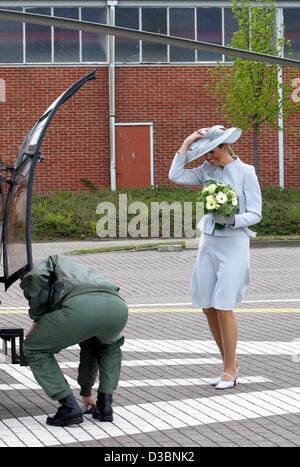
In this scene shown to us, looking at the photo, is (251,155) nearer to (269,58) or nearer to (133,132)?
(133,132)

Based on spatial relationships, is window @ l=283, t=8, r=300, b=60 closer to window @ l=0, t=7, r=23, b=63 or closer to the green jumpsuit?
window @ l=0, t=7, r=23, b=63

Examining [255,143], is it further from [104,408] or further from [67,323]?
[67,323]

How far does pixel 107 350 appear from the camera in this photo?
26.6 ft

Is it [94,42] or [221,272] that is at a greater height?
[94,42]

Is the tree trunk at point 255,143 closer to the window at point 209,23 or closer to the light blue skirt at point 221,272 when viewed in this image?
the window at point 209,23

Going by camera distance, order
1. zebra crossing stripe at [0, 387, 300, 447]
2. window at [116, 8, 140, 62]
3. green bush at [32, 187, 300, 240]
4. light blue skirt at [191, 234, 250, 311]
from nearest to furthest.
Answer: zebra crossing stripe at [0, 387, 300, 447] < light blue skirt at [191, 234, 250, 311] < green bush at [32, 187, 300, 240] < window at [116, 8, 140, 62]

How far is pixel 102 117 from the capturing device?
107 feet

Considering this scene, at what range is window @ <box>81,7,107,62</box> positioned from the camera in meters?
32.4

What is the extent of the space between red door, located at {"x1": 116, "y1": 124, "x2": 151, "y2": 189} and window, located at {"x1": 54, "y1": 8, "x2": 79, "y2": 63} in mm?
2231

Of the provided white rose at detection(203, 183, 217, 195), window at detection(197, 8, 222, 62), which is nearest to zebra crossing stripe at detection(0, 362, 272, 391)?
white rose at detection(203, 183, 217, 195)

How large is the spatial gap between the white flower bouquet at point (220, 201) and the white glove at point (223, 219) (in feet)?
0.05

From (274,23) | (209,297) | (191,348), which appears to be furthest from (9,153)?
(209,297)

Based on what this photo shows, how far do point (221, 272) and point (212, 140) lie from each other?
1016 millimetres

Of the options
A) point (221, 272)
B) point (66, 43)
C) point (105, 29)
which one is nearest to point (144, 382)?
point (221, 272)
